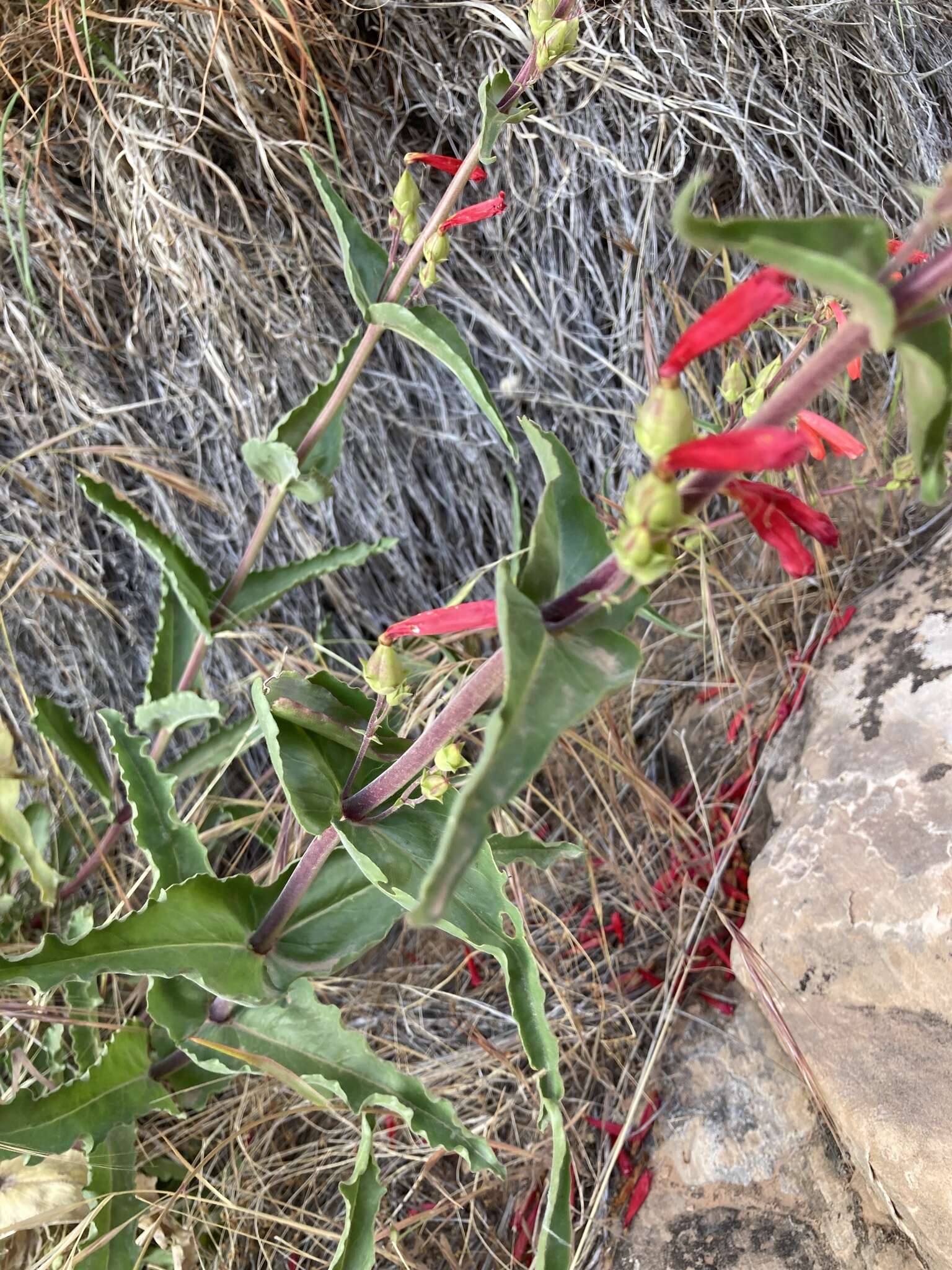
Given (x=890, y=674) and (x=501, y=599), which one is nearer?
(x=501, y=599)

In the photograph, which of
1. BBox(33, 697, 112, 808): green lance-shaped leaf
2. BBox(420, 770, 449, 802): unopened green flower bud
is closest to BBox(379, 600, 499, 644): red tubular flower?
BBox(420, 770, 449, 802): unopened green flower bud

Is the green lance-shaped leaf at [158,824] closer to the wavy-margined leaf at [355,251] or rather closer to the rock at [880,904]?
the wavy-margined leaf at [355,251]

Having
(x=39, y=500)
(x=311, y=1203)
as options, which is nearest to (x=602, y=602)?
(x=311, y=1203)

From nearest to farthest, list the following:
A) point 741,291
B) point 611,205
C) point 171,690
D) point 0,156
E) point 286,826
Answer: point 741,291, point 286,826, point 0,156, point 171,690, point 611,205

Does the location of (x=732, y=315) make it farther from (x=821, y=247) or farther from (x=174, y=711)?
(x=174, y=711)

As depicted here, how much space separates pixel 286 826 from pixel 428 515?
843 millimetres

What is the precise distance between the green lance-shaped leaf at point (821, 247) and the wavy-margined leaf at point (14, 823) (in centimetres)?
108

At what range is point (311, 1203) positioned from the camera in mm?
1300

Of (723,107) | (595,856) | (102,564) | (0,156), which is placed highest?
(0,156)

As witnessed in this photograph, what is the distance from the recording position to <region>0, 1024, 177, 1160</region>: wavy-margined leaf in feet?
3.01

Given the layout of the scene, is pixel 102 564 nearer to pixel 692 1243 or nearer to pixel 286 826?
pixel 286 826

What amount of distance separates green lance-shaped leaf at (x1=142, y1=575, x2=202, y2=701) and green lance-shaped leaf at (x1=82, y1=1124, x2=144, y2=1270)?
59 centimetres

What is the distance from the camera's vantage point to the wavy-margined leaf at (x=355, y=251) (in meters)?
1.02

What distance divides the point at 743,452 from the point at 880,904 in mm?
882
